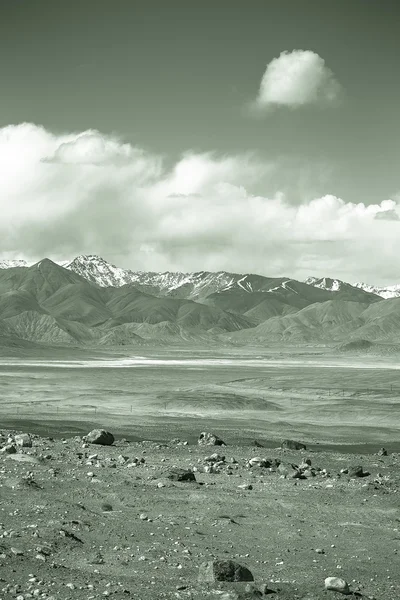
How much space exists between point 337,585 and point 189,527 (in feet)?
16.3

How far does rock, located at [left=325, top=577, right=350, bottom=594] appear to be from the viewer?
1336 centimetres

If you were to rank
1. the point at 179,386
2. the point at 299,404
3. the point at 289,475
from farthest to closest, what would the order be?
the point at 179,386 < the point at 299,404 < the point at 289,475

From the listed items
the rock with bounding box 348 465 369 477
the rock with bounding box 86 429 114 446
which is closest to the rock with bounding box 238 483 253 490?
the rock with bounding box 348 465 369 477

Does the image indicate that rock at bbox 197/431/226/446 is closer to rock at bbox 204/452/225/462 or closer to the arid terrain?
the arid terrain

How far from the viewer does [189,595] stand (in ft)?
41.9

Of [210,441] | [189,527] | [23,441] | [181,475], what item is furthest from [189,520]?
[210,441]

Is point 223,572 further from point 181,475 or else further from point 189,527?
point 181,475

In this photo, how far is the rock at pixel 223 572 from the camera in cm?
1350

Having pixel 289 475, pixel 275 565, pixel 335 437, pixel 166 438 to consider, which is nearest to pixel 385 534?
pixel 275 565

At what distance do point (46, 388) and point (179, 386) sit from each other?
1818 centimetres

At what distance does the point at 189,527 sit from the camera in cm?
1731

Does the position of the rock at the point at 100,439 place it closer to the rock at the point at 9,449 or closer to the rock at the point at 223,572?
the rock at the point at 9,449

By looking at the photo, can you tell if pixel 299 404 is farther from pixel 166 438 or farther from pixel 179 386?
pixel 166 438

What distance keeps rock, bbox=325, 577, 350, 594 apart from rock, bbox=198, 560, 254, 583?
5.14 feet
